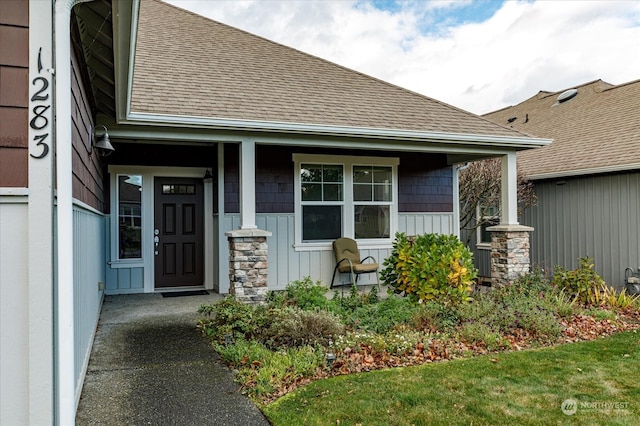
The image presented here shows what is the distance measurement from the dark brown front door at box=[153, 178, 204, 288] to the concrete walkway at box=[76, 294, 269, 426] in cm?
225

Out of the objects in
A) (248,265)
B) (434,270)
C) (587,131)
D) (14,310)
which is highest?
(587,131)

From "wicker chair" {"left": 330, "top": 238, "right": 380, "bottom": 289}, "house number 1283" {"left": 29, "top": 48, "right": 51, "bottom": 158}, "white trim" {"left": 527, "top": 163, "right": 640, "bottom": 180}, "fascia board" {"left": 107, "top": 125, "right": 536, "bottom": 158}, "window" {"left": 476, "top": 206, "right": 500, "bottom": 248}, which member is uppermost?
"fascia board" {"left": 107, "top": 125, "right": 536, "bottom": 158}

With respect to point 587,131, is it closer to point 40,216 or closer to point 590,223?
point 590,223

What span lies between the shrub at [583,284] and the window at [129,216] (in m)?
6.88

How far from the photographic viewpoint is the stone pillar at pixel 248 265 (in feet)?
20.7

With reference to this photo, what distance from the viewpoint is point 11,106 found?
2.25 meters

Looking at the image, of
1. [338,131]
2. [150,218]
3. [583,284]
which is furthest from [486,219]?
[150,218]

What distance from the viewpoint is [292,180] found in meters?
8.12

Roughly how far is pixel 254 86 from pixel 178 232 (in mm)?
2836

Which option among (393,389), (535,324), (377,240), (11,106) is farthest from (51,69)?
(377,240)

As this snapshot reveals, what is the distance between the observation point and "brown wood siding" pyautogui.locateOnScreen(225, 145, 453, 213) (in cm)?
776

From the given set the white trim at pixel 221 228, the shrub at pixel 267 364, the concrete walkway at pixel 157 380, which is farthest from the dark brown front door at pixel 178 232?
→ the shrub at pixel 267 364

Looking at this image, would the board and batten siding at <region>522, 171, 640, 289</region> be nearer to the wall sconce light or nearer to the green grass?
the green grass
